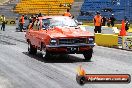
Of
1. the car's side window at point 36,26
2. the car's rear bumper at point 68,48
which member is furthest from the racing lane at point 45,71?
the car's side window at point 36,26

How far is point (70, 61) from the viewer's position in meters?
14.3

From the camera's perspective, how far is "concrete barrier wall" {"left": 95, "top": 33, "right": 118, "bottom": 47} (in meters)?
21.9

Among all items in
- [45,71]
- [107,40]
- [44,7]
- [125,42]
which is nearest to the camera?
[45,71]

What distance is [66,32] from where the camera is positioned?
46.4ft

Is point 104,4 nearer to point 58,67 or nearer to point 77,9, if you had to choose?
point 77,9

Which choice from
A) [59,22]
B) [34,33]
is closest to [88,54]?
[59,22]

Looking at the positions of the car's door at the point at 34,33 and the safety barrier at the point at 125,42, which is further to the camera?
the safety barrier at the point at 125,42

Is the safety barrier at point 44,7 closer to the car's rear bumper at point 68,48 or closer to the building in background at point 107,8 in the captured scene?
the building in background at point 107,8

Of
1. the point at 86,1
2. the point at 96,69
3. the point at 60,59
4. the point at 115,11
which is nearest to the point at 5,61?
the point at 60,59

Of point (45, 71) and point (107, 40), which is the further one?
point (107, 40)

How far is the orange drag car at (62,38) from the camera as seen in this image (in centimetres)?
1381

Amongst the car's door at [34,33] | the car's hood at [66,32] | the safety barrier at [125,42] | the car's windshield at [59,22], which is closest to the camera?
the car's hood at [66,32]

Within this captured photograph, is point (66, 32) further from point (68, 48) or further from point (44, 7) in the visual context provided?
point (44, 7)

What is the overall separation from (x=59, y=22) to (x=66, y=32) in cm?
115
